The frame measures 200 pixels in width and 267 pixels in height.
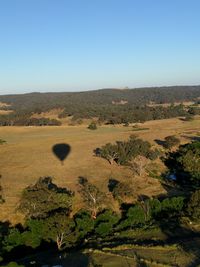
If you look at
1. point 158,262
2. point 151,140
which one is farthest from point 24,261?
point 151,140

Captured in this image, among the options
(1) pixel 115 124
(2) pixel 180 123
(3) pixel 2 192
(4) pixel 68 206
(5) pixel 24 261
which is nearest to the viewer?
(5) pixel 24 261

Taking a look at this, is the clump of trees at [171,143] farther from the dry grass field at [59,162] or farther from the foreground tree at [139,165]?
the foreground tree at [139,165]

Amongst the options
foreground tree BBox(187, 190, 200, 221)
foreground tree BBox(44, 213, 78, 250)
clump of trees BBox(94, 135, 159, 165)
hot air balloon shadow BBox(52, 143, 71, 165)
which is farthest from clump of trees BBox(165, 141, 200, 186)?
foreground tree BBox(44, 213, 78, 250)

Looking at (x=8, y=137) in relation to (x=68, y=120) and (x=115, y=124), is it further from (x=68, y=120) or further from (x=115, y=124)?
(x=68, y=120)

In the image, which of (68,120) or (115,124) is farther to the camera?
(68,120)

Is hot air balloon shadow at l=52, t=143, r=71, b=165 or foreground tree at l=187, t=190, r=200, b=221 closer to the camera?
foreground tree at l=187, t=190, r=200, b=221

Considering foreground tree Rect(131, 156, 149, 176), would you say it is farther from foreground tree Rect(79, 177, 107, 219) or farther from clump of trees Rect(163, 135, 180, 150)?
foreground tree Rect(79, 177, 107, 219)
